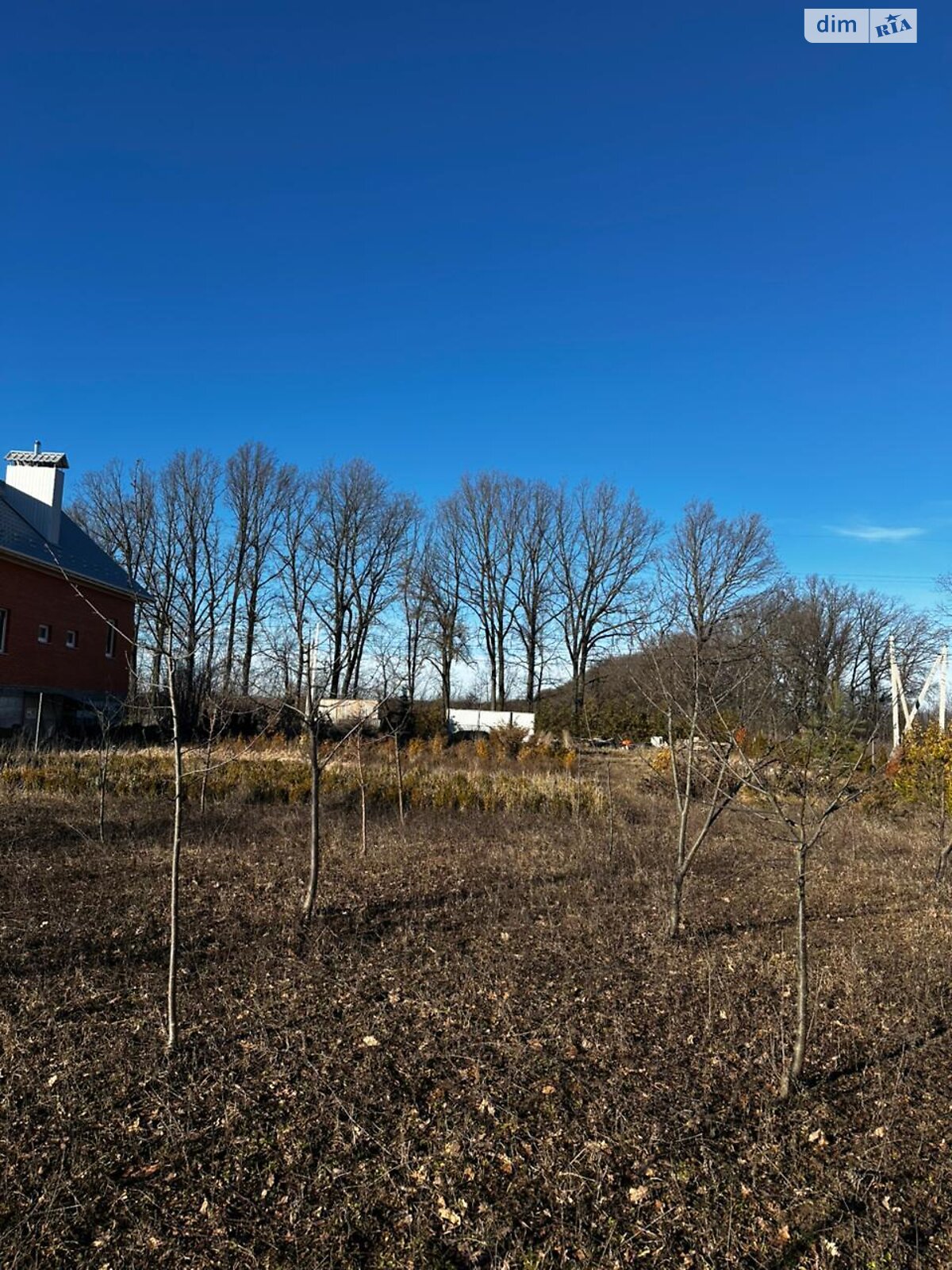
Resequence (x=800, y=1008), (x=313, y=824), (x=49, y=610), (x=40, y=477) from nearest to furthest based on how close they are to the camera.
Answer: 1. (x=800, y=1008)
2. (x=313, y=824)
3. (x=49, y=610)
4. (x=40, y=477)

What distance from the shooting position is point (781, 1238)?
2752 mm

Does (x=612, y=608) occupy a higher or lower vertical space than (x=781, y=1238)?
higher

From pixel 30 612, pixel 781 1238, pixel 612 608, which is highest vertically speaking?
pixel 612 608

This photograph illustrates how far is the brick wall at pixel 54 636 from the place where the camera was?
782 inches

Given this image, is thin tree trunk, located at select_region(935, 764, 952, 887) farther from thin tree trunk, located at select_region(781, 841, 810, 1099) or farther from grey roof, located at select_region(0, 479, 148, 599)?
grey roof, located at select_region(0, 479, 148, 599)

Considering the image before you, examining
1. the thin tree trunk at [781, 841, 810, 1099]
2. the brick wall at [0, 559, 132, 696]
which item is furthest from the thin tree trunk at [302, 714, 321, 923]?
the brick wall at [0, 559, 132, 696]

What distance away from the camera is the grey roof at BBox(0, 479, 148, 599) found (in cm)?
1977

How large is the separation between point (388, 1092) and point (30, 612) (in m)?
20.8

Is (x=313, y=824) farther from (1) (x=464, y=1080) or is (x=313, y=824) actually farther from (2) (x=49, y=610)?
(2) (x=49, y=610)

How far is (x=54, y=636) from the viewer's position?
21.6 meters

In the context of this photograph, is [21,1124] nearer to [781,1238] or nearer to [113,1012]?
[113,1012]

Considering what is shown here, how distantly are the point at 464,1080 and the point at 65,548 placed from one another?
77.7ft

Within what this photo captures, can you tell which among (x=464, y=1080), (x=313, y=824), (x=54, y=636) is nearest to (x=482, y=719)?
(x=54, y=636)

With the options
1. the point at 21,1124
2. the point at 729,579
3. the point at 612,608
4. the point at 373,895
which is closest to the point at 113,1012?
the point at 21,1124
